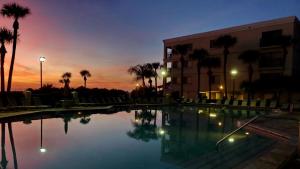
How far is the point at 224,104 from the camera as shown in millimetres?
27141

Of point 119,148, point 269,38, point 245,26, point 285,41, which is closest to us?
point 119,148

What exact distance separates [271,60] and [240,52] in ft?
15.0

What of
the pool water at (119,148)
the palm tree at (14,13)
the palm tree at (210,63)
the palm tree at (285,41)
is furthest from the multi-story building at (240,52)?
the palm tree at (14,13)

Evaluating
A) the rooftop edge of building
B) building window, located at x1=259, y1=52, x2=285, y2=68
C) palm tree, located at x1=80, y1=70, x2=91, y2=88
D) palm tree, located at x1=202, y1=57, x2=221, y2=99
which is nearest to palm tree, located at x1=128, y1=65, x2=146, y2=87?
the rooftop edge of building

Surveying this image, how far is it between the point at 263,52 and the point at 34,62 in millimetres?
30772

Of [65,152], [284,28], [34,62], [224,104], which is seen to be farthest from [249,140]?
[34,62]

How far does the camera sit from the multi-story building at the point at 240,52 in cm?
3069

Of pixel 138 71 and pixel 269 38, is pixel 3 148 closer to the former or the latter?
pixel 269 38

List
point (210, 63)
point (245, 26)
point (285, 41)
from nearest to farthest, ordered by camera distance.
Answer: point (285, 41)
point (245, 26)
point (210, 63)

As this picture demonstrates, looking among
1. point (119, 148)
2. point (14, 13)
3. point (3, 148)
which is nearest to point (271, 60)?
point (14, 13)

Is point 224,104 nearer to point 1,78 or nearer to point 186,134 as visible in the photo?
point 186,134

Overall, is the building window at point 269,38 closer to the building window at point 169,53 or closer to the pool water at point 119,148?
the building window at point 169,53

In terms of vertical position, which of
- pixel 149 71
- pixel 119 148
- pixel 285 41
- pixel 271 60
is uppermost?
pixel 285 41

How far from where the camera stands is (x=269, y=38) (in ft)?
106
